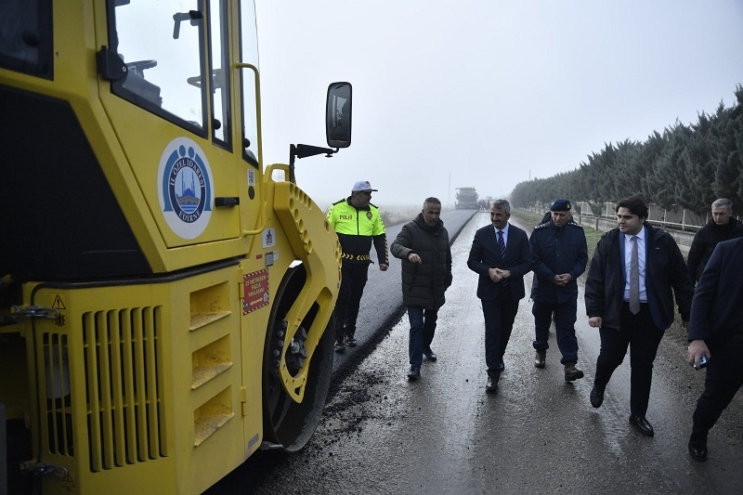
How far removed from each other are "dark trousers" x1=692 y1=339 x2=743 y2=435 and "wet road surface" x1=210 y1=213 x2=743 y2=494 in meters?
0.28

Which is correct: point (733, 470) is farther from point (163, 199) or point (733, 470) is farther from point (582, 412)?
point (163, 199)

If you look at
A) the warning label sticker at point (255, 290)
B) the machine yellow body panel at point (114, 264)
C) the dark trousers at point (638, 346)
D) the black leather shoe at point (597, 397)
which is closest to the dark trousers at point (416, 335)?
the black leather shoe at point (597, 397)

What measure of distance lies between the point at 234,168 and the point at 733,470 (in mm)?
3565

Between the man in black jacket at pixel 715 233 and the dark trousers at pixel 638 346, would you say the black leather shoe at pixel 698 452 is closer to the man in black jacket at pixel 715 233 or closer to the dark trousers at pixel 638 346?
the dark trousers at pixel 638 346

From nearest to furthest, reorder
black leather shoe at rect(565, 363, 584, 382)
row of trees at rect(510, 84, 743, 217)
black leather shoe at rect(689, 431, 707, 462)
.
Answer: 1. black leather shoe at rect(689, 431, 707, 462)
2. black leather shoe at rect(565, 363, 584, 382)
3. row of trees at rect(510, 84, 743, 217)

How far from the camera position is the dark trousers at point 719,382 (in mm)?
3455

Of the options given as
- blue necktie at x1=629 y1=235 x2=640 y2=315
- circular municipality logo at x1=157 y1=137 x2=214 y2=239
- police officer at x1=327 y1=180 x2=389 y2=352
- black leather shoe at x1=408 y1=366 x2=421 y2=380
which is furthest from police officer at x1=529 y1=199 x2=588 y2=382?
circular municipality logo at x1=157 y1=137 x2=214 y2=239

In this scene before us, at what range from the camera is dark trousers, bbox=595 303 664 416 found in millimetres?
4074

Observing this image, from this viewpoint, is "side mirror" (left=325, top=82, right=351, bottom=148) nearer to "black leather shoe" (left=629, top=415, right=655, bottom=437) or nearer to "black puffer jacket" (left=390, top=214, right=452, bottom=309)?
"black puffer jacket" (left=390, top=214, right=452, bottom=309)

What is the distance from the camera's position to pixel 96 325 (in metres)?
1.85

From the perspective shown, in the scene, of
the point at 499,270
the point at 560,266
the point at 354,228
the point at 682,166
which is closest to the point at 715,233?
the point at 560,266

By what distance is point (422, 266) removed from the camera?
535 centimetres

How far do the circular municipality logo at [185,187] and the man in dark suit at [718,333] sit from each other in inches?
127

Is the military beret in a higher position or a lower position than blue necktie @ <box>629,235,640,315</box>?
higher
